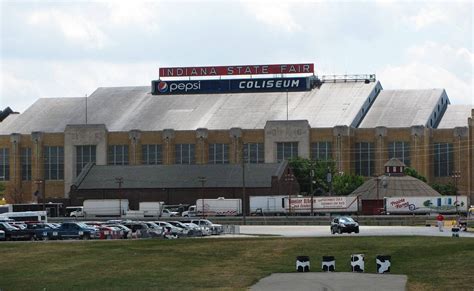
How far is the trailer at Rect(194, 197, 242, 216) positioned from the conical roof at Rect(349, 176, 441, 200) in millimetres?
18080

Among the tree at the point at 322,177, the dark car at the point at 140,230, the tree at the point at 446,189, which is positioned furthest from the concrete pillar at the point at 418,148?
the dark car at the point at 140,230

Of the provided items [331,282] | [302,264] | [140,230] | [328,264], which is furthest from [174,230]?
[331,282]

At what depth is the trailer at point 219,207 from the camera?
16475 cm

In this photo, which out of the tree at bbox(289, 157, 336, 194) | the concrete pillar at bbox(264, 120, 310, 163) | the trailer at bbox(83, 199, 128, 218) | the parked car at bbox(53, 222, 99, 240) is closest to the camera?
the parked car at bbox(53, 222, 99, 240)

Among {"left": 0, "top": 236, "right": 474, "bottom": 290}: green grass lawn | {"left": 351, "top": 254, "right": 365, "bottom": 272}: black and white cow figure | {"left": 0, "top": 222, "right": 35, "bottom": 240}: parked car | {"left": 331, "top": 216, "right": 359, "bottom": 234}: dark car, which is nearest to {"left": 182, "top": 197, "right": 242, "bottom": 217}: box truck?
{"left": 331, "top": 216, "right": 359, "bottom": 234}: dark car

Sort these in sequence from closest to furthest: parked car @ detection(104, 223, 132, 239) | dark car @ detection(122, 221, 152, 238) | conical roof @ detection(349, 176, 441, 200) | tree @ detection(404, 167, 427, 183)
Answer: parked car @ detection(104, 223, 132, 239)
dark car @ detection(122, 221, 152, 238)
conical roof @ detection(349, 176, 441, 200)
tree @ detection(404, 167, 427, 183)

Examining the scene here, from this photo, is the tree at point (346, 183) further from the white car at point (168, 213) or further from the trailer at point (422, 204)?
the white car at point (168, 213)

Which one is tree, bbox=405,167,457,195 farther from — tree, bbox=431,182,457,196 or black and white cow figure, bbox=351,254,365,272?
black and white cow figure, bbox=351,254,365,272

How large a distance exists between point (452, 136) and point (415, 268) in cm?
13130

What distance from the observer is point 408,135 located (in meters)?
195

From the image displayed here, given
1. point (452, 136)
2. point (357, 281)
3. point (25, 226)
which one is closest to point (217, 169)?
point (452, 136)

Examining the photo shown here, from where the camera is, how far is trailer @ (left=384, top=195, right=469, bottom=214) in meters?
160

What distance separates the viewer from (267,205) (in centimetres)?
16500

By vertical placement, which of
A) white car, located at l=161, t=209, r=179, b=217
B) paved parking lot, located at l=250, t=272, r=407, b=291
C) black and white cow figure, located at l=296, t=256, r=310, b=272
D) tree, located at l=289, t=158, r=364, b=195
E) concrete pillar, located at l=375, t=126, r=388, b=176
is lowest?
paved parking lot, located at l=250, t=272, r=407, b=291
